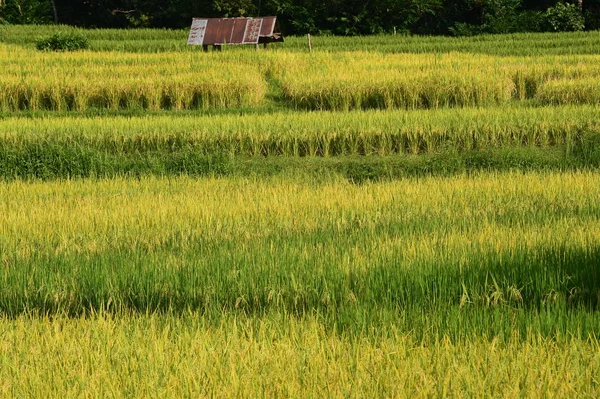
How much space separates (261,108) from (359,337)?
12501mm

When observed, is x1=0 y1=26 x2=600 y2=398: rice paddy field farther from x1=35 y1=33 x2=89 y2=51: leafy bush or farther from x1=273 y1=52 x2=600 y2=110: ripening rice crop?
x1=35 y1=33 x2=89 y2=51: leafy bush

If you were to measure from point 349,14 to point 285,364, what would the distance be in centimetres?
3254

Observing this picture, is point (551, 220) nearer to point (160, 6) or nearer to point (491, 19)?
point (491, 19)

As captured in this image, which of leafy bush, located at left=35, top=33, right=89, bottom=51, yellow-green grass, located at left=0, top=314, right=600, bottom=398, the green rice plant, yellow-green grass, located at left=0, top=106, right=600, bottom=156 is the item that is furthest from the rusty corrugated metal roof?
yellow-green grass, located at left=0, top=314, right=600, bottom=398

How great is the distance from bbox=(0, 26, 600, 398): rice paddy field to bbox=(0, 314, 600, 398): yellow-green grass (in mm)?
13

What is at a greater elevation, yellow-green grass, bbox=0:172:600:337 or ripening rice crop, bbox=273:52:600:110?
yellow-green grass, bbox=0:172:600:337

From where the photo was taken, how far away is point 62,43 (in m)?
25.8

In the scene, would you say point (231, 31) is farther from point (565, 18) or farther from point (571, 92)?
point (565, 18)

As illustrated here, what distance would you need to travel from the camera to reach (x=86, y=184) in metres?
10.2

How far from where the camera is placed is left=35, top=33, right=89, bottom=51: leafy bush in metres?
25.8

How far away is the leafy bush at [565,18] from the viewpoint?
3177cm

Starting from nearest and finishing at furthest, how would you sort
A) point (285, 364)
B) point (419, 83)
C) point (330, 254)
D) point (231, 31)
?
1. point (285, 364)
2. point (330, 254)
3. point (419, 83)
4. point (231, 31)

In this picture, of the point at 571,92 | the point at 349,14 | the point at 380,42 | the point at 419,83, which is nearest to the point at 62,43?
the point at 380,42

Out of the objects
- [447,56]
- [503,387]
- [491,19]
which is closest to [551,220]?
[503,387]
